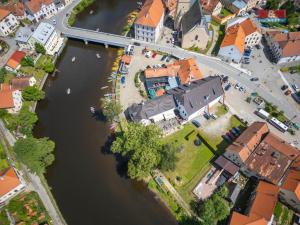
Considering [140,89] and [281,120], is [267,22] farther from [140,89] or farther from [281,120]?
[140,89]

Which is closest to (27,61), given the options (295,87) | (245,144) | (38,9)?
(38,9)

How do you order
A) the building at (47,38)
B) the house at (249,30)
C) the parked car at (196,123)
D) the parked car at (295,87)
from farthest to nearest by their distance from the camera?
the house at (249,30), the building at (47,38), the parked car at (295,87), the parked car at (196,123)

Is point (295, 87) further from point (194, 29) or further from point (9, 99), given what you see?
point (9, 99)

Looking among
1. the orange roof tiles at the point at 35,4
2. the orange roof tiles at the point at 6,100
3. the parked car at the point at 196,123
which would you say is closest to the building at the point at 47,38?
the orange roof tiles at the point at 35,4

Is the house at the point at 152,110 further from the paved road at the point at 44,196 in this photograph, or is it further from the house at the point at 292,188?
the house at the point at 292,188

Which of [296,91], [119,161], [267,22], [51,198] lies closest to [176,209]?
[119,161]

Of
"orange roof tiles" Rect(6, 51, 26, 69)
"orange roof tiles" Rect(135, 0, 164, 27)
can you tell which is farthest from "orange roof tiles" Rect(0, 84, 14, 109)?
"orange roof tiles" Rect(135, 0, 164, 27)
